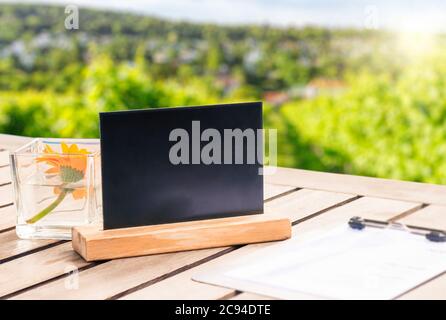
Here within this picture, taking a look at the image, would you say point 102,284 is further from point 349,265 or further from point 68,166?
point 349,265

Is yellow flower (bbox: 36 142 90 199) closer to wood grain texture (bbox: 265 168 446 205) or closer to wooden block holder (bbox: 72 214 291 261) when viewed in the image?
wooden block holder (bbox: 72 214 291 261)

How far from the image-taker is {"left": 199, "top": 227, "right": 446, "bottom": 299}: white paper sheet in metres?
1.23

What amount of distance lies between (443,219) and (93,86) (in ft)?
11.5

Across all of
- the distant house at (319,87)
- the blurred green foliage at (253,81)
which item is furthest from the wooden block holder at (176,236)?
the distant house at (319,87)

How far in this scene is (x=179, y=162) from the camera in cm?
141

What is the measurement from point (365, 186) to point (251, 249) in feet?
1.70

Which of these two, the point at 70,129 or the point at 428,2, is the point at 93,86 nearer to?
the point at 70,129

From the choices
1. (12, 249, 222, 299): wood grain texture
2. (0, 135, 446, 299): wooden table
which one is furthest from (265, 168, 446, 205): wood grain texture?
(12, 249, 222, 299): wood grain texture

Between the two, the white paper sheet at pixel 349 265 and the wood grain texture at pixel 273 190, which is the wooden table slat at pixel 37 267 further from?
the wood grain texture at pixel 273 190

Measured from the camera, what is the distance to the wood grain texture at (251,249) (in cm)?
122

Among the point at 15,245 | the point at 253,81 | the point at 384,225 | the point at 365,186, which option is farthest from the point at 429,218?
the point at 253,81

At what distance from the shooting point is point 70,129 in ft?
16.1

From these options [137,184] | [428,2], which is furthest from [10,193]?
[428,2]

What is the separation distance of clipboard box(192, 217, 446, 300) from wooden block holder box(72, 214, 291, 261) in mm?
37
